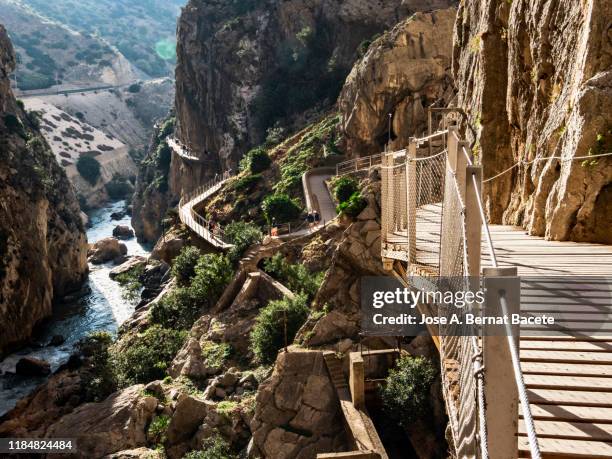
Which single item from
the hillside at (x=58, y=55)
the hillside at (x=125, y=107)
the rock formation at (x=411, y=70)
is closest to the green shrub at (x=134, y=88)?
the hillside at (x=125, y=107)

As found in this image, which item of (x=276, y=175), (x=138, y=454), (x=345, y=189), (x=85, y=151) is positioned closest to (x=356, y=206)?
(x=345, y=189)

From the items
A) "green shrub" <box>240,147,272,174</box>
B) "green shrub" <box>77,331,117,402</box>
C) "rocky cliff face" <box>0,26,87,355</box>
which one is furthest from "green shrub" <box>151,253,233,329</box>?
"rocky cliff face" <box>0,26,87,355</box>

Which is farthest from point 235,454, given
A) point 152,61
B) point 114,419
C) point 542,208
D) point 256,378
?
point 152,61

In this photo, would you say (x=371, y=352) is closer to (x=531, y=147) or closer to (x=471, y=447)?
(x=531, y=147)

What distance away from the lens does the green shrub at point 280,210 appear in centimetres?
3375

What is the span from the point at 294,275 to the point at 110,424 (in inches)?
409

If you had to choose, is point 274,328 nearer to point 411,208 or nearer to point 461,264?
point 411,208

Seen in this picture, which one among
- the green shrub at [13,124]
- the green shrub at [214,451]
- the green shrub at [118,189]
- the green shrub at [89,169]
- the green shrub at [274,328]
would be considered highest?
the green shrub at [89,169]

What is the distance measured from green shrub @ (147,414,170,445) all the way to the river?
13771mm

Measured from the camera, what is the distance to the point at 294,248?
96.3ft

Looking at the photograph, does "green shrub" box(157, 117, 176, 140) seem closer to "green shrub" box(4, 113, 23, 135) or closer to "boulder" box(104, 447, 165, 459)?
"green shrub" box(4, 113, 23, 135)

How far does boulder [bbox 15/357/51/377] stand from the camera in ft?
111

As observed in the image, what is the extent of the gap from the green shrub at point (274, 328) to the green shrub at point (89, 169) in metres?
78.8

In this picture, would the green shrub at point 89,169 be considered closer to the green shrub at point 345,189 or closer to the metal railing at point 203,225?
the metal railing at point 203,225
